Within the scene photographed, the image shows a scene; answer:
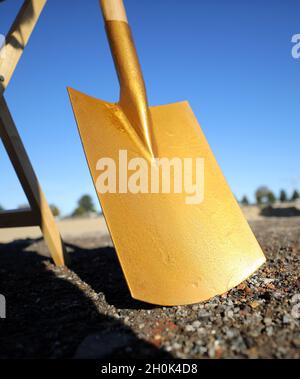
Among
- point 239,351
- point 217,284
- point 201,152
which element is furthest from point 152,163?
point 239,351

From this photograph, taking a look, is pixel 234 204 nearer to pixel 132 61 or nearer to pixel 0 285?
pixel 132 61

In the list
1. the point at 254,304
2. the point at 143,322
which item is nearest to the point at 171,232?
the point at 143,322

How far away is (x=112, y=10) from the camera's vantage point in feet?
9.50

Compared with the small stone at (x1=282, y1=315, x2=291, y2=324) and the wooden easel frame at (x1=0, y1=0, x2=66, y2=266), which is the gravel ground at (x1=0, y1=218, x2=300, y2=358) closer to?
the small stone at (x1=282, y1=315, x2=291, y2=324)

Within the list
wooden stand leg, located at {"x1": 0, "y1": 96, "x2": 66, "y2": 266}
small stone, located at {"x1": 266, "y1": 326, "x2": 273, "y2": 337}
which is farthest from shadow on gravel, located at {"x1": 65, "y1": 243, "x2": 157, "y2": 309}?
small stone, located at {"x1": 266, "y1": 326, "x2": 273, "y2": 337}

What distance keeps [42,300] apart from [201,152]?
5.94 ft

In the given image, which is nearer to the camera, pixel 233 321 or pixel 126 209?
pixel 233 321

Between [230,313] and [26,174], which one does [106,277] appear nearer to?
[26,174]

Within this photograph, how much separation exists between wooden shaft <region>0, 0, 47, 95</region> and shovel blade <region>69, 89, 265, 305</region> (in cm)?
64

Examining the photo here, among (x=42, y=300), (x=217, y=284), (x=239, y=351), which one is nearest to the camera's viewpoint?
(x=239, y=351)

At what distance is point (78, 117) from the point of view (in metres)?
2.33

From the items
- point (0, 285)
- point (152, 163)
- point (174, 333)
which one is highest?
point (152, 163)

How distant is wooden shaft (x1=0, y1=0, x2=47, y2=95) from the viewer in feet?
8.54

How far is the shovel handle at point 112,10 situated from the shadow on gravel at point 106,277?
254 centimetres
